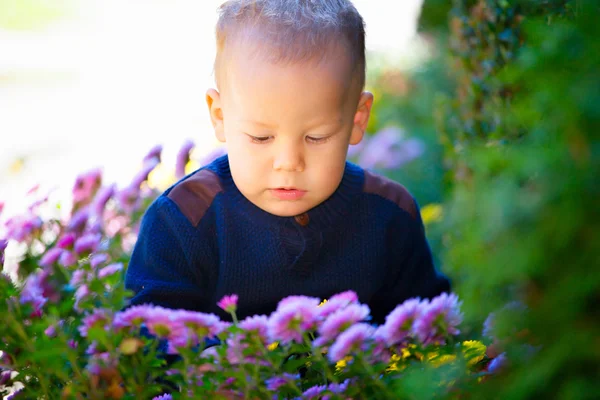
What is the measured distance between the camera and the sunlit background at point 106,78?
5.86 m

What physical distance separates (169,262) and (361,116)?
719 millimetres

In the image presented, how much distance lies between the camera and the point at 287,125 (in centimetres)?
194

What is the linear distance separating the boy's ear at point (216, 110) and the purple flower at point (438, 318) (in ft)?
2.99

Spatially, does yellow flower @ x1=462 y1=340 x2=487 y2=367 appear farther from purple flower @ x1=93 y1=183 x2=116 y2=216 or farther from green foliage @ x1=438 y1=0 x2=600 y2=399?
purple flower @ x1=93 y1=183 x2=116 y2=216

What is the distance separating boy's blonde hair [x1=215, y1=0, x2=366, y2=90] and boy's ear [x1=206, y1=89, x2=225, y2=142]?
0.23 ft

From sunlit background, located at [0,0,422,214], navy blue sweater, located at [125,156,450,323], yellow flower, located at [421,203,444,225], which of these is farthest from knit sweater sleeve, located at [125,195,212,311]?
yellow flower, located at [421,203,444,225]

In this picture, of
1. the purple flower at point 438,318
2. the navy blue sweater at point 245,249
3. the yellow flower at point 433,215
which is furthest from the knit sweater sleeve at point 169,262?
the yellow flower at point 433,215

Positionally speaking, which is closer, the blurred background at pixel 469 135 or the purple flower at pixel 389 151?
the blurred background at pixel 469 135

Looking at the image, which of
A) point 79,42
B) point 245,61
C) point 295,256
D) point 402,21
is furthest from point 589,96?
point 79,42

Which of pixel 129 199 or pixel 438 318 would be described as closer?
pixel 438 318

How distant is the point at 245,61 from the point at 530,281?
1.09 metres

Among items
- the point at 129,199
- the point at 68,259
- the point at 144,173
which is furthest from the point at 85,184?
the point at 68,259

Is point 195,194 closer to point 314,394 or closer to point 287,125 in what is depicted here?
point 287,125

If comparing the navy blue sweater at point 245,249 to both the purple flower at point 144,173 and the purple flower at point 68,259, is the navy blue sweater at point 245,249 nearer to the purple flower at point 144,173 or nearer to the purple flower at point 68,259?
the purple flower at point 68,259
